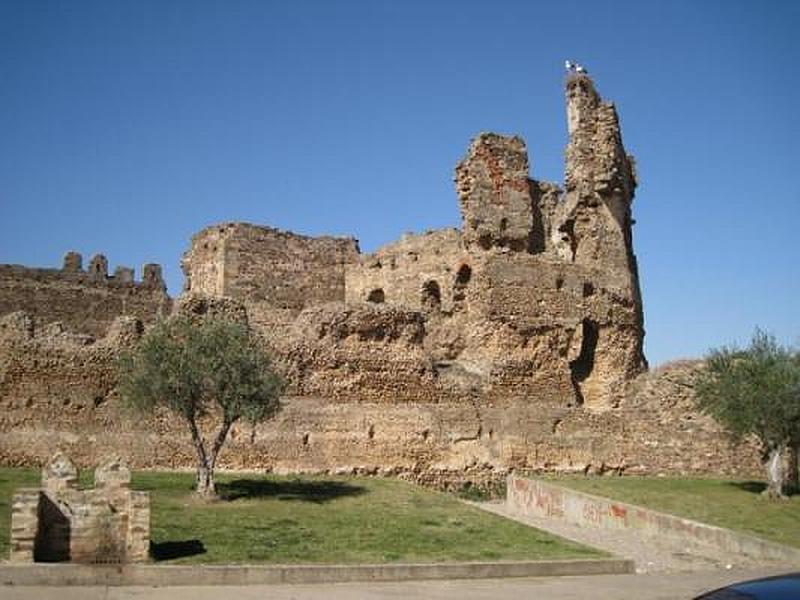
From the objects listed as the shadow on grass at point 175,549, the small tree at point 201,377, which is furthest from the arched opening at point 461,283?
the shadow on grass at point 175,549

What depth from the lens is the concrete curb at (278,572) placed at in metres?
11.0

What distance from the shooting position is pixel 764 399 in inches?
848

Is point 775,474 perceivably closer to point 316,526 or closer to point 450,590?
point 316,526

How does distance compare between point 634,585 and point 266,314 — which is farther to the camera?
point 266,314

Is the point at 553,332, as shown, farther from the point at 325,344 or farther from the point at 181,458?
the point at 181,458

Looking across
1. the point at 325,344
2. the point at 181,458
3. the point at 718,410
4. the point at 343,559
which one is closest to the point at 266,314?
the point at 325,344

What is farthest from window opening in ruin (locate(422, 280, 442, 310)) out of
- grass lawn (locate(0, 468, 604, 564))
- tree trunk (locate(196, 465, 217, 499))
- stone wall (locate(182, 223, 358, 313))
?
tree trunk (locate(196, 465, 217, 499))

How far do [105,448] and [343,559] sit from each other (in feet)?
31.9

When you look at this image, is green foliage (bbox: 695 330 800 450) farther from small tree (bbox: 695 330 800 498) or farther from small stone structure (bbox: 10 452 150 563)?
small stone structure (bbox: 10 452 150 563)

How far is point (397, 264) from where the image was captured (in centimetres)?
3647

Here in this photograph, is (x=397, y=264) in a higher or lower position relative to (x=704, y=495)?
higher

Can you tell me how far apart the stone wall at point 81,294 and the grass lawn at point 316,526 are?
58.4 ft

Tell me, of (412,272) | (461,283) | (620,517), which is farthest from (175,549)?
(412,272)

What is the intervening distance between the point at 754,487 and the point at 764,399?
301cm
